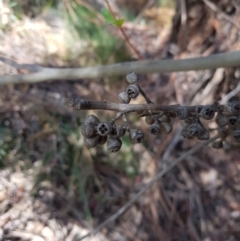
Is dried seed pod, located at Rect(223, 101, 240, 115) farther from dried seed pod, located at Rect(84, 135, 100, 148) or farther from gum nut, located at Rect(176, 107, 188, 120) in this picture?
dried seed pod, located at Rect(84, 135, 100, 148)

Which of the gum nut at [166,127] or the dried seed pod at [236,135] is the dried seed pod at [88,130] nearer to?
the gum nut at [166,127]

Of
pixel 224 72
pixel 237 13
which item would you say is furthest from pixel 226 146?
pixel 237 13

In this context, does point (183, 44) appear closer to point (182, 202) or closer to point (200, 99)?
point (200, 99)

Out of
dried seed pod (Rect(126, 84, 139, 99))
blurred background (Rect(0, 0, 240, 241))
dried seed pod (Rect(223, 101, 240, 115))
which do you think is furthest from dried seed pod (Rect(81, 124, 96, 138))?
blurred background (Rect(0, 0, 240, 241))

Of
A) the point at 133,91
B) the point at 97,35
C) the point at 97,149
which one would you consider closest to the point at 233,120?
the point at 133,91

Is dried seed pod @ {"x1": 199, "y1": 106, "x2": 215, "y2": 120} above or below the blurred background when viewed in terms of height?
below

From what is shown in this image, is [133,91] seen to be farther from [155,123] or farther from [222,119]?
[222,119]
